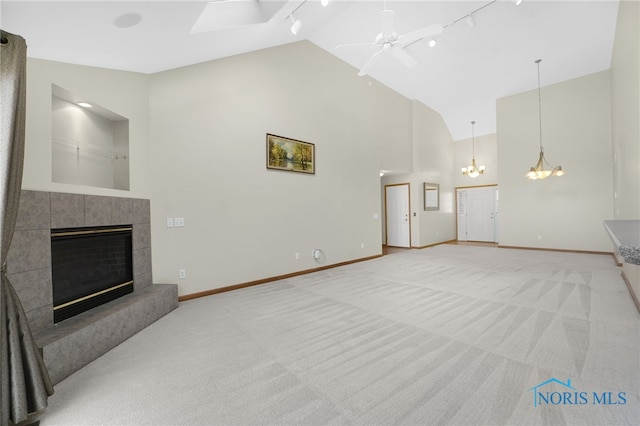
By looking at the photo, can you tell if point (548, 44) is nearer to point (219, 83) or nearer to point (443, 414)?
point (219, 83)

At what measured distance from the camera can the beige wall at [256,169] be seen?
354 cm

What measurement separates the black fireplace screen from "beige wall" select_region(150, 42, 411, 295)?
431 millimetres

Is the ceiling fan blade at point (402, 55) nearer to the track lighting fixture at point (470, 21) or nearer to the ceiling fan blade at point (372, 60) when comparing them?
the ceiling fan blade at point (372, 60)

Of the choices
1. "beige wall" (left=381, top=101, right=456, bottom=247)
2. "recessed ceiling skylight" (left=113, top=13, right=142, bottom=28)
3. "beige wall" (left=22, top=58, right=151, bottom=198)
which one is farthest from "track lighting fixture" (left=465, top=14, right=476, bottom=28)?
"beige wall" (left=22, top=58, right=151, bottom=198)

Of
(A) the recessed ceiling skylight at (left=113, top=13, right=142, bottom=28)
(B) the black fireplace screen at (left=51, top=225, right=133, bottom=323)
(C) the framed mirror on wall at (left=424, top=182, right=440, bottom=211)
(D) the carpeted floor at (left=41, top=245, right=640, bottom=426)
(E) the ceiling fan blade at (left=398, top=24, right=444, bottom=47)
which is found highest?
(E) the ceiling fan blade at (left=398, top=24, right=444, bottom=47)

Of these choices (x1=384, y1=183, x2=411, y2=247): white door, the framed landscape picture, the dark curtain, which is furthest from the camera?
(x1=384, y1=183, x2=411, y2=247): white door

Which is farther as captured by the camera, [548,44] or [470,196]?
[470,196]

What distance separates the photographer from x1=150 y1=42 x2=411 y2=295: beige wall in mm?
3539

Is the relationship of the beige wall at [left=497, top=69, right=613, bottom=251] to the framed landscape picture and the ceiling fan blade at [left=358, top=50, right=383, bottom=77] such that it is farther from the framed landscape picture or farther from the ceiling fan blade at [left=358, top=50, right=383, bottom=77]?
the framed landscape picture

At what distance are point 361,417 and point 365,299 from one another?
2.07 m

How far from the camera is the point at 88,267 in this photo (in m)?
2.62

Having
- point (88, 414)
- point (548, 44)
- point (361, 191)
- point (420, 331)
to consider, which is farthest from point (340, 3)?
point (88, 414)

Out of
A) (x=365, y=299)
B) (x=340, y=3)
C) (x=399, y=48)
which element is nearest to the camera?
(x=365, y=299)

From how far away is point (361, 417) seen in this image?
1.50 m
